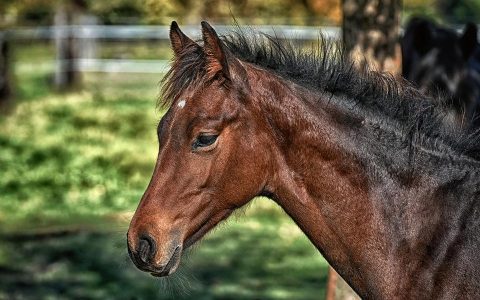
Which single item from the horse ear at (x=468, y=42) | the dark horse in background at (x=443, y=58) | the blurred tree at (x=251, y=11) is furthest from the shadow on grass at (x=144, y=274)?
the blurred tree at (x=251, y=11)

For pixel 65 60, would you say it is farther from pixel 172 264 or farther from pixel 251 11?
pixel 172 264

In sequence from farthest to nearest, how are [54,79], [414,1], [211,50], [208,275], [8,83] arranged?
[414,1] < [54,79] < [8,83] < [208,275] < [211,50]

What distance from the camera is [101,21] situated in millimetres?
26703

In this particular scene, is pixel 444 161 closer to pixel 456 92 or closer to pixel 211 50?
pixel 211 50

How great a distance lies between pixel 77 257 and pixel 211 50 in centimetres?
654

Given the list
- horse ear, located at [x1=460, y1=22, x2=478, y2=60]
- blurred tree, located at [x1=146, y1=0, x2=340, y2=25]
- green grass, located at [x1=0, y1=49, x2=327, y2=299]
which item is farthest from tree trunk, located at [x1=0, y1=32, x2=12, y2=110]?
horse ear, located at [x1=460, y1=22, x2=478, y2=60]

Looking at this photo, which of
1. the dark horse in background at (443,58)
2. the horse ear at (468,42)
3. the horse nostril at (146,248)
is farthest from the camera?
the horse ear at (468,42)

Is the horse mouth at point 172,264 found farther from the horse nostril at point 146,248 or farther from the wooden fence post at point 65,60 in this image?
the wooden fence post at point 65,60

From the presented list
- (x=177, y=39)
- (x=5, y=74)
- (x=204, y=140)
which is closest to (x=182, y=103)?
(x=204, y=140)

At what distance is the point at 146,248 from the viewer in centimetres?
434

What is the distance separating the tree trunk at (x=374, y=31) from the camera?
7160 mm

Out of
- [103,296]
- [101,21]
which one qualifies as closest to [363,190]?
[103,296]

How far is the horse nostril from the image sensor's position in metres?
4.34

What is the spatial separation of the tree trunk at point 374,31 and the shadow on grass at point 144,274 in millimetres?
2453
